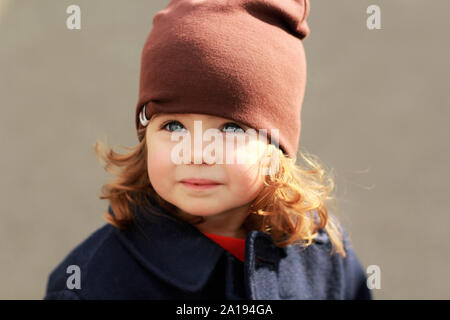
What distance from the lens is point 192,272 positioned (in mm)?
1067

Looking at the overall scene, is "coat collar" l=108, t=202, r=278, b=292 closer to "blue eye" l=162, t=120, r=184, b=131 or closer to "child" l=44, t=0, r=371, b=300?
"child" l=44, t=0, r=371, b=300

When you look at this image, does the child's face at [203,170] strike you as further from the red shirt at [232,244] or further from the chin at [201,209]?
the red shirt at [232,244]

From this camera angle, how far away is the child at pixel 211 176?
1.01 m

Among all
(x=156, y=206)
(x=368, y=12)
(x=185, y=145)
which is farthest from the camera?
(x=368, y=12)

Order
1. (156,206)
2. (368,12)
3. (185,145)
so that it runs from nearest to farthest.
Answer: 1. (185,145)
2. (156,206)
3. (368,12)

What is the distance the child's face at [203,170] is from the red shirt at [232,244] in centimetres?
11

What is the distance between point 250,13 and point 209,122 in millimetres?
254

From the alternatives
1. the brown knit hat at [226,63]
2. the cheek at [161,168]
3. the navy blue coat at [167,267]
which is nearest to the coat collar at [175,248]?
the navy blue coat at [167,267]

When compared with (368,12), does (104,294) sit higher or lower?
lower

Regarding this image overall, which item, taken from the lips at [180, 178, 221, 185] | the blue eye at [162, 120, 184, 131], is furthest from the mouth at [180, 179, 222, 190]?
the blue eye at [162, 120, 184, 131]

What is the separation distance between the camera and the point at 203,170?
102 cm
